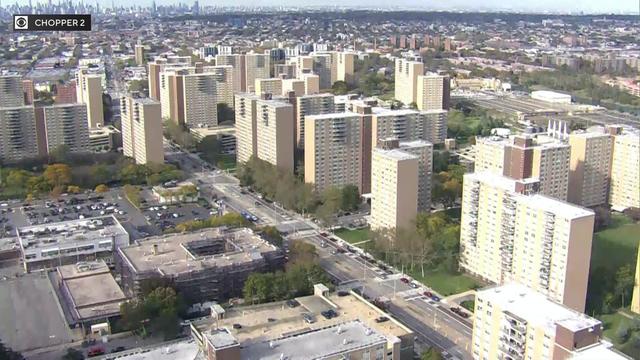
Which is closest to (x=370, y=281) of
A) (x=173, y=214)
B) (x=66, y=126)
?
(x=173, y=214)

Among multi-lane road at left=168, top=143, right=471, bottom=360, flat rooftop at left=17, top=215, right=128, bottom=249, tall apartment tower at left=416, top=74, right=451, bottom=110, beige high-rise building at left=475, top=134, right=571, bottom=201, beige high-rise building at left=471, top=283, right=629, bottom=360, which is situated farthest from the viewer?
tall apartment tower at left=416, top=74, right=451, bottom=110

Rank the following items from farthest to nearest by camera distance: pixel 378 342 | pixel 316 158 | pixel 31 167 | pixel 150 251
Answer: pixel 31 167 < pixel 316 158 < pixel 150 251 < pixel 378 342

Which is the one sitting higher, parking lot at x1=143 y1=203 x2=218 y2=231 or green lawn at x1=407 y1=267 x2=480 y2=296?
parking lot at x1=143 y1=203 x2=218 y2=231

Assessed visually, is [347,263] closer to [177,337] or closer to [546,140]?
[177,337]

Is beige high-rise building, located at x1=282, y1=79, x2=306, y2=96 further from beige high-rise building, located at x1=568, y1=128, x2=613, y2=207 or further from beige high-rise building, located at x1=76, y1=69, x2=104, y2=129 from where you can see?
beige high-rise building, located at x1=568, y1=128, x2=613, y2=207

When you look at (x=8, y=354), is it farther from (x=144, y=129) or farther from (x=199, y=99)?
(x=199, y=99)

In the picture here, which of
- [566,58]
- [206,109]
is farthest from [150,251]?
[566,58]

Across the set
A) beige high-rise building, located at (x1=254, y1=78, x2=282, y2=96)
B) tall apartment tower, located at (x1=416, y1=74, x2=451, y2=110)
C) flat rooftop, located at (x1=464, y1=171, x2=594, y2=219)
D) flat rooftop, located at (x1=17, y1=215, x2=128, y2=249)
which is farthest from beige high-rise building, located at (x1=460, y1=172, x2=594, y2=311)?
tall apartment tower, located at (x1=416, y1=74, x2=451, y2=110)
